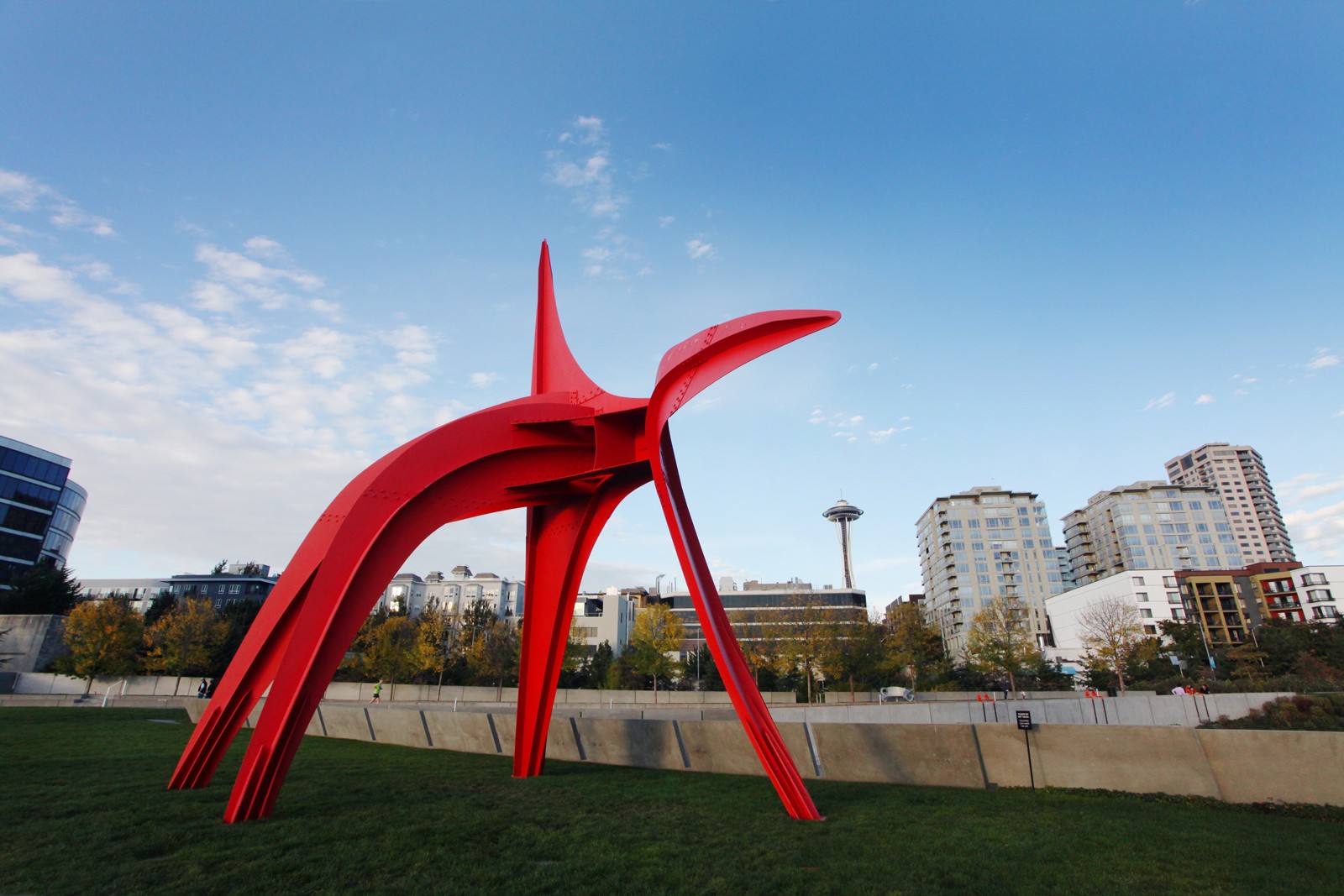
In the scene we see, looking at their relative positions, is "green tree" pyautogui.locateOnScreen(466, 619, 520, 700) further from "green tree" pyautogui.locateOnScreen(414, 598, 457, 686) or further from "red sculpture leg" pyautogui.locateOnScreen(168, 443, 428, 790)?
"red sculpture leg" pyautogui.locateOnScreen(168, 443, 428, 790)

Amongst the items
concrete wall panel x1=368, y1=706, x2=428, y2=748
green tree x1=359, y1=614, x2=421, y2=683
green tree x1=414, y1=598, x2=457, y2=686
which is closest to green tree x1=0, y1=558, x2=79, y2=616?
green tree x1=359, y1=614, x2=421, y2=683

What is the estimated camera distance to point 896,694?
1805 inches

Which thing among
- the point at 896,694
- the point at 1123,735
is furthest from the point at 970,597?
the point at 1123,735

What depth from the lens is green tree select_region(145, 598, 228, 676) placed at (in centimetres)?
4219

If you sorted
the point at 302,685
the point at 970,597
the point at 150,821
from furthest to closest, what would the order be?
the point at 970,597 → the point at 302,685 → the point at 150,821

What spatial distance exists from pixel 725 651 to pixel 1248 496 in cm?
21799

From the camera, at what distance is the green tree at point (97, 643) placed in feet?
125

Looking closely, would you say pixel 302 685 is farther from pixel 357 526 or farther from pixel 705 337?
pixel 705 337

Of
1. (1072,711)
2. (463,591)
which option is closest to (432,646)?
(1072,711)

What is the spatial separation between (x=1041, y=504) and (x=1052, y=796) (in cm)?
11132

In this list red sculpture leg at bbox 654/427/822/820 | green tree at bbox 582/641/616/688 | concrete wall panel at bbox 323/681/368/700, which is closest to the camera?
red sculpture leg at bbox 654/427/822/820

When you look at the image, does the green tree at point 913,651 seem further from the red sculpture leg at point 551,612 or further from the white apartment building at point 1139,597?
the red sculpture leg at point 551,612

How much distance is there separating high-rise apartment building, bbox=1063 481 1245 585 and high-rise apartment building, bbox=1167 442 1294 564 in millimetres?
73460

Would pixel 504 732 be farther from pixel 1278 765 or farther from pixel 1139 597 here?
pixel 1139 597
